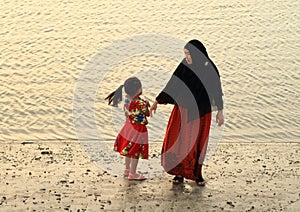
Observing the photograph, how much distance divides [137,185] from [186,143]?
669 mm

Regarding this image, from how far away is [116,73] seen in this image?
11.7 metres

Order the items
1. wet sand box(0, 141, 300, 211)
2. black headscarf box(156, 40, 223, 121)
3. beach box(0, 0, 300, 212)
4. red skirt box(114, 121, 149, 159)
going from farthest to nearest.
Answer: red skirt box(114, 121, 149, 159)
black headscarf box(156, 40, 223, 121)
beach box(0, 0, 300, 212)
wet sand box(0, 141, 300, 211)

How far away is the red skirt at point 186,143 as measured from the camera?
7.16 meters

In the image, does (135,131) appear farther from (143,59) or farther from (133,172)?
(143,59)

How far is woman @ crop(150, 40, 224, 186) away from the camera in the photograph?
23.4ft

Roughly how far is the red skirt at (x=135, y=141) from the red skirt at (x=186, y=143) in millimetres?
262

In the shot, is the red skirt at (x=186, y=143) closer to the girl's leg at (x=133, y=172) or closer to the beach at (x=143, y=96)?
the beach at (x=143, y=96)

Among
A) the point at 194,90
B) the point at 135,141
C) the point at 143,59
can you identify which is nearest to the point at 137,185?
the point at 135,141

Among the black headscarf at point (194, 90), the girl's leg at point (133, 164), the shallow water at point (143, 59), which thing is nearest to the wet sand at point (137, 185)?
the girl's leg at point (133, 164)

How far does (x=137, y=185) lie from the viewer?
7.20 m

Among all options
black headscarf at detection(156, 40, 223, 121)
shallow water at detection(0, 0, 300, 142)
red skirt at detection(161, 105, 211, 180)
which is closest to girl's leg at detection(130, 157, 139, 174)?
red skirt at detection(161, 105, 211, 180)

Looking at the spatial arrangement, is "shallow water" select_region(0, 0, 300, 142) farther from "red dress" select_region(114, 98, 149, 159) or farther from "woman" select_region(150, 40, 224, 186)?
"woman" select_region(150, 40, 224, 186)

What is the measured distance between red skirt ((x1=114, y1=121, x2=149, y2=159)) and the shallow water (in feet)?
5.68

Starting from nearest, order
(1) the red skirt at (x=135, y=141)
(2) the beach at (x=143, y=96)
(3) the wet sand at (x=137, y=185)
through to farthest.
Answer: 1. (3) the wet sand at (x=137, y=185)
2. (2) the beach at (x=143, y=96)
3. (1) the red skirt at (x=135, y=141)
